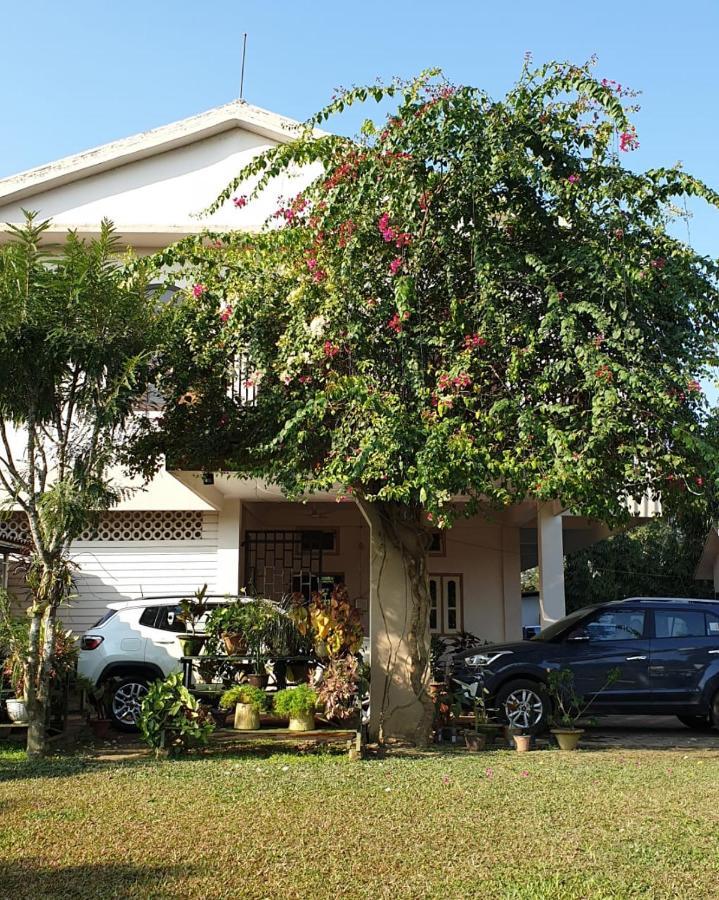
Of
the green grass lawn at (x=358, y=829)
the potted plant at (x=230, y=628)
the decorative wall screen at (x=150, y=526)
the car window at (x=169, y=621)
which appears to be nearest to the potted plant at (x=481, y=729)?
the green grass lawn at (x=358, y=829)

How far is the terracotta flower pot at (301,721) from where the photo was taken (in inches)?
396

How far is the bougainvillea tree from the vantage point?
8.45 meters

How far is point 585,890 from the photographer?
482 centimetres

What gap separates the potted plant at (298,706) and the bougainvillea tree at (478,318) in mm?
882

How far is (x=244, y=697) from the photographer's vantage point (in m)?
10.1

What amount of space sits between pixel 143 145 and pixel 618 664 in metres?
10.9

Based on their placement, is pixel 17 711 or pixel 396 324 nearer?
pixel 396 324

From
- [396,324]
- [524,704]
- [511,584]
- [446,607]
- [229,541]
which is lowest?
[524,704]

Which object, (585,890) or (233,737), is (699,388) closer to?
(585,890)

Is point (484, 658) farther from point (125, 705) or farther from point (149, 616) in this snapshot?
point (125, 705)

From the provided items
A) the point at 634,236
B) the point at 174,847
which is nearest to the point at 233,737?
the point at 174,847

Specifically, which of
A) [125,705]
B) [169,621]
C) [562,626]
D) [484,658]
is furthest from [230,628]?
[562,626]

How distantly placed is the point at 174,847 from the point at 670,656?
296 inches

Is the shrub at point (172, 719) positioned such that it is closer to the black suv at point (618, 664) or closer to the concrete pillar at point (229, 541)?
the black suv at point (618, 664)
